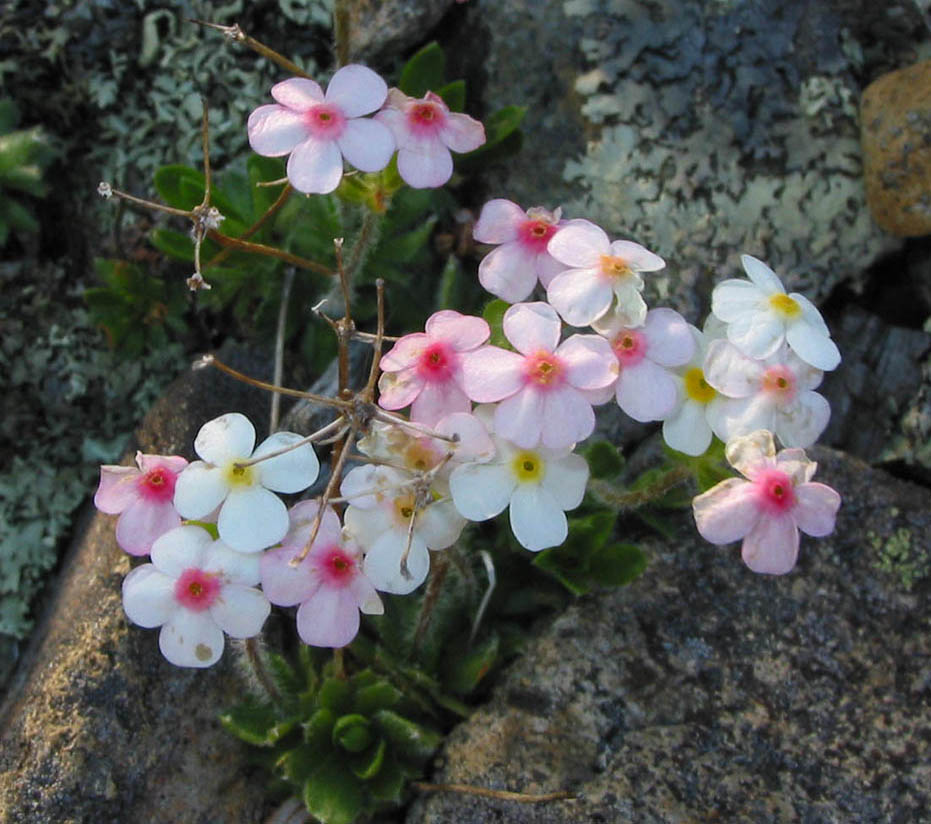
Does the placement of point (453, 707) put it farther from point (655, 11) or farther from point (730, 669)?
point (655, 11)

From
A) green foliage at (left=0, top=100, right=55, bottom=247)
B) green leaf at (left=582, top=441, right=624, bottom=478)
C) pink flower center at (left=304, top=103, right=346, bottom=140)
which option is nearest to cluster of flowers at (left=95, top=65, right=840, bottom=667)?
pink flower center at (left=304, top=103, right=346, bottom=140)

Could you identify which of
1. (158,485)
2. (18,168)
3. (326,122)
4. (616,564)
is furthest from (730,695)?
(18,168)

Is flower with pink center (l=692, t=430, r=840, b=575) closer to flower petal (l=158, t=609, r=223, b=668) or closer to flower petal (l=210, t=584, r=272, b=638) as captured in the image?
flower petal (l=210, t=584, r=272, b=638)

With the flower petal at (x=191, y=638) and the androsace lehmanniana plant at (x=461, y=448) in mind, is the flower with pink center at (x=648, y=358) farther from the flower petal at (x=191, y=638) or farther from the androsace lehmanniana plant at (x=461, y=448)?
the flower petal at (x=191, y=638)

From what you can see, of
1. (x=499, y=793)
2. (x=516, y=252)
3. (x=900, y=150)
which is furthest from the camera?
(x=900, y=150)

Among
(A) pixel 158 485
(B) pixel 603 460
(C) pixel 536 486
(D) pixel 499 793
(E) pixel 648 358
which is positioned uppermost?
(E) pixel 648 358

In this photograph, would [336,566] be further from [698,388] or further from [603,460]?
[603,460]

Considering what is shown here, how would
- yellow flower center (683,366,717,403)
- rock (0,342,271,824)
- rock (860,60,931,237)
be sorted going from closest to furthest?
yellow flower center (683,366,717,403), rock (0,342,271,824), rock (860,60,931,237)
